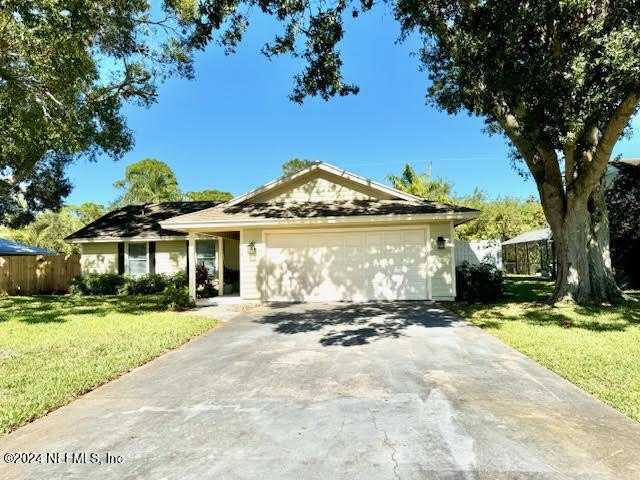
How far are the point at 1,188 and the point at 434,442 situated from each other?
60.6 ft

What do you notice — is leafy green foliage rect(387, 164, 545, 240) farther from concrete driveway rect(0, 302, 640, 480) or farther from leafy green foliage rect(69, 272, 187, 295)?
concrete driveway rect(0, 302, 640, 480)

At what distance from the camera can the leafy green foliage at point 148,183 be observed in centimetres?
3253

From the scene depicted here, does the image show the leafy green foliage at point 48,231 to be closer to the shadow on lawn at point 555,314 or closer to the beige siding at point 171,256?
the beige siding at point 171,256

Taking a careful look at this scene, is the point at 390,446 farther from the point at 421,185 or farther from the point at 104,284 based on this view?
the point at 421,185

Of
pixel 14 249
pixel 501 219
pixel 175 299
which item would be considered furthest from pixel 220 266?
pixel 501 219

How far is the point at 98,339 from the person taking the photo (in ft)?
24.7

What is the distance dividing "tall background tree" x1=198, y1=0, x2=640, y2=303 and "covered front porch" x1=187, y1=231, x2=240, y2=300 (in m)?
8.13

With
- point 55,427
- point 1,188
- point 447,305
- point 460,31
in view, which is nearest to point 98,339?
point 55,427

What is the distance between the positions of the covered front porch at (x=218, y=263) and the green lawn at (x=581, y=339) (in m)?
9.13

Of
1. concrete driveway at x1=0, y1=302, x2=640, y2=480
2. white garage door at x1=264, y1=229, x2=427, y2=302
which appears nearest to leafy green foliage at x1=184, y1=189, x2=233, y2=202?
white garage door at x1=264, y1=229, x2=427, y2=302

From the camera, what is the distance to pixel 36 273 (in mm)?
18422

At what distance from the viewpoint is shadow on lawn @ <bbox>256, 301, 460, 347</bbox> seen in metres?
7.55

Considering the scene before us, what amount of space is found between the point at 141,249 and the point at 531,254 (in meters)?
23.7

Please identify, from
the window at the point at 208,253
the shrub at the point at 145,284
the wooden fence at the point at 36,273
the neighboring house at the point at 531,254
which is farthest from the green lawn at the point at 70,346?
the neighboring house at the point at 531,254
